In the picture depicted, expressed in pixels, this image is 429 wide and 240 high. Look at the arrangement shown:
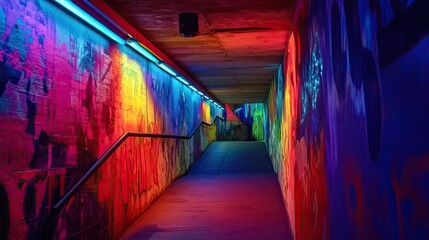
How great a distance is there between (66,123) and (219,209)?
356 cm

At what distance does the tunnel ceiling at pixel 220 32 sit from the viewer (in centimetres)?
459

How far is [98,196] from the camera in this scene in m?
4.84

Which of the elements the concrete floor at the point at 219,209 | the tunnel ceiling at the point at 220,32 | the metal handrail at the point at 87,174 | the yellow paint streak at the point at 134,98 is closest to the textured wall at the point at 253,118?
the concrete floor at the point at 219,209

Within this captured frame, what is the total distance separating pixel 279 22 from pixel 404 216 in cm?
448

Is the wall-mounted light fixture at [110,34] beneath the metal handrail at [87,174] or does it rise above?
above

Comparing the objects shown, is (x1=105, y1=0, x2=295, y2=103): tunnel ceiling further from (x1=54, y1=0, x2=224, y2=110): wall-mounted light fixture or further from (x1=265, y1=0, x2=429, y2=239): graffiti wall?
(x1=265, y1=0, x2=429, y2=239): graffiti wall

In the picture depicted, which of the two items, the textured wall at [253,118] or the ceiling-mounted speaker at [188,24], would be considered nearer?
the ceiling-mounted speaker at [188,24]

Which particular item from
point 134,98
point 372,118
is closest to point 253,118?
point 134,98

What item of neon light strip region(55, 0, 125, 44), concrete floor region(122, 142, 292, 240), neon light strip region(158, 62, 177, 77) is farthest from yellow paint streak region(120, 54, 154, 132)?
concrete floor region(122, 142, 292, 240)

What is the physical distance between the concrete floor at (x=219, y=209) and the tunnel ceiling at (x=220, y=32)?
272 cm

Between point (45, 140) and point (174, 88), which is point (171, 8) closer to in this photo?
point (45, 140)

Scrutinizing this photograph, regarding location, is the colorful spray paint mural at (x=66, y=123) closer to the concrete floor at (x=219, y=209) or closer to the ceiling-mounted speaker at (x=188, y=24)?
the concrete floor at (x=219, y=209)

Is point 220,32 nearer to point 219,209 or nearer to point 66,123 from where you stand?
point 66,123

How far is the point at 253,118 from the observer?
24.1 metres
